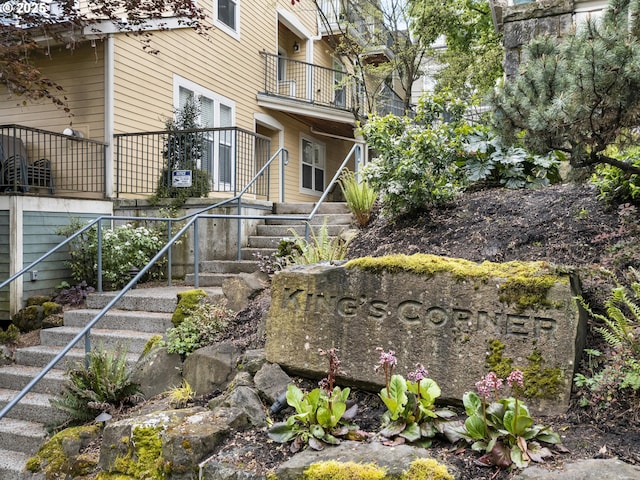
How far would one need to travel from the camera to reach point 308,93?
1404 centimetres

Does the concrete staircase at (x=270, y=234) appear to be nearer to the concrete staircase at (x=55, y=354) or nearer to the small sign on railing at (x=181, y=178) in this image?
the concrete staircase at (x=55, y=354)

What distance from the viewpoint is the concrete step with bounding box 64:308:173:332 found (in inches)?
212

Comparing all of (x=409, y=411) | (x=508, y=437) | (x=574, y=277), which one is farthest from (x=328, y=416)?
(x=574, y=277)

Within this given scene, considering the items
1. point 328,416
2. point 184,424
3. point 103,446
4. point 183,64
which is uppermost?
point 183,64

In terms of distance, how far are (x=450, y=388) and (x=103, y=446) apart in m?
2.34

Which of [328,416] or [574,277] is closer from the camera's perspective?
[328,416]

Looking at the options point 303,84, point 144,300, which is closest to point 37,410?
point 144,300

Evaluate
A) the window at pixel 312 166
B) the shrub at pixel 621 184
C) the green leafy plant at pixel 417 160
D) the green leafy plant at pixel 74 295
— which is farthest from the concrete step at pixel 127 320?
the window at pixel 312 166

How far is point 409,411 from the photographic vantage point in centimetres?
270

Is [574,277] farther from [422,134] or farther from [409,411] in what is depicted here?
[422,134]

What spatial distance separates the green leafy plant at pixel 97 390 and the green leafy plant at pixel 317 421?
201 centimetres

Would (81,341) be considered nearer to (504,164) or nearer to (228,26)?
(504,164)

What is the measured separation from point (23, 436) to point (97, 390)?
32.3 inches

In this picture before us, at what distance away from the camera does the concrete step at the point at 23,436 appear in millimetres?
4375
